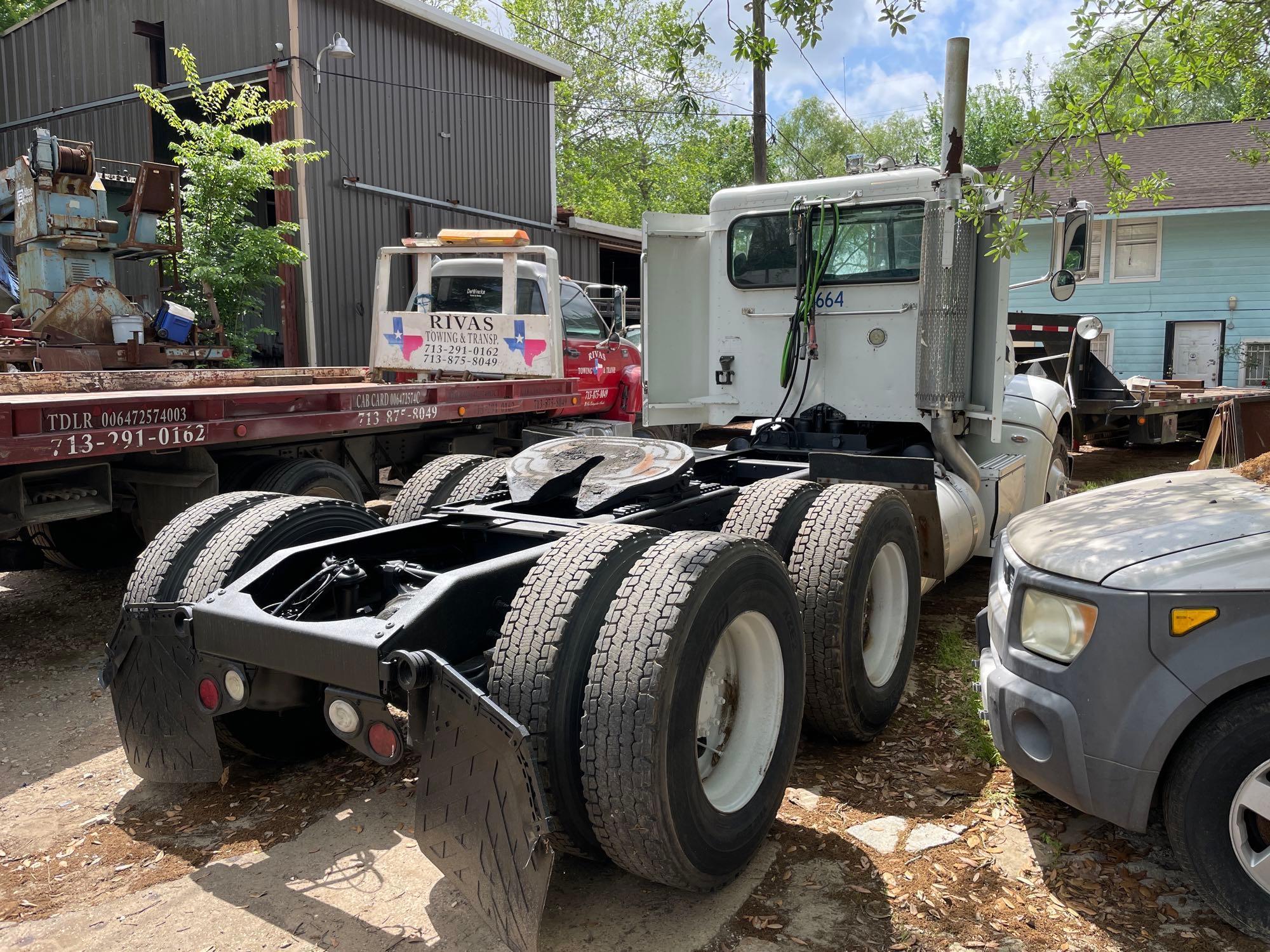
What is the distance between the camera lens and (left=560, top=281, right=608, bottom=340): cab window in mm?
10133

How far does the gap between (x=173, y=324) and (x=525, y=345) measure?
3.26 metres

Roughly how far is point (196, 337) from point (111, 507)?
5258 mm

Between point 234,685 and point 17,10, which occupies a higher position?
point 17,10

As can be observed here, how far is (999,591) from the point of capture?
3.54 meters

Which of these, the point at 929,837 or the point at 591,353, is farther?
the point at 591,353

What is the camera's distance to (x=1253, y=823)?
8.86 ft

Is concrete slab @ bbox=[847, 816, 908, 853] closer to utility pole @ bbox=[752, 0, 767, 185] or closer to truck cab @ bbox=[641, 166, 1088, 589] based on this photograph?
truck cab @ bbox=[641, 166, 1088, 589]

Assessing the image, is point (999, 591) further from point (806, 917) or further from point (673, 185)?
point (673, 185)

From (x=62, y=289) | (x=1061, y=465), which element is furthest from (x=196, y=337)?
(x=1061, y=465)

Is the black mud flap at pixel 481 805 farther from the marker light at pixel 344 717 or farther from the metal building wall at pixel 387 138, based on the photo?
the metal building wall at pixel 387 138

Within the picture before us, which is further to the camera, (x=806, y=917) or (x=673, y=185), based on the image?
(x=673, y=185)

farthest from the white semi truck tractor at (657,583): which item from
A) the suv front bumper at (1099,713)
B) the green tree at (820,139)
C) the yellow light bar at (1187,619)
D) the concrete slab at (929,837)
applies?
the green tree at (820,139)

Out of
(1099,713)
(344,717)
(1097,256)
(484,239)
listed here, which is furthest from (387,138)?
(1097,256)

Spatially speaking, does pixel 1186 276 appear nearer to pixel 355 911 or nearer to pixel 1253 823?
pixel 1253 823
